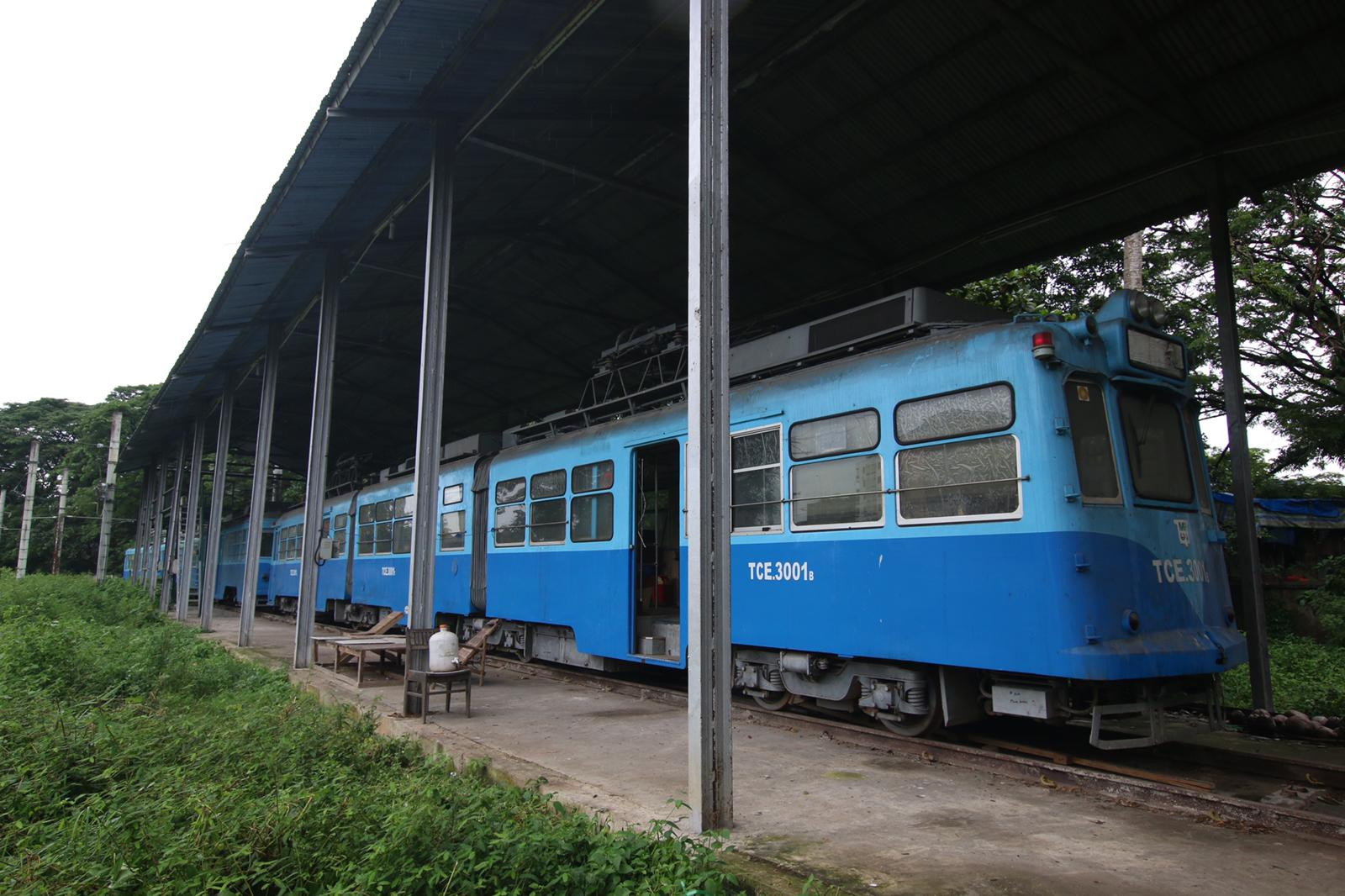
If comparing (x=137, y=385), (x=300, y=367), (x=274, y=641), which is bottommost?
(x=274, y=641)

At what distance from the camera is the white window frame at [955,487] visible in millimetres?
5512

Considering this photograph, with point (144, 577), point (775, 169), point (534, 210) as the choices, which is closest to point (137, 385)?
point (144, 577)

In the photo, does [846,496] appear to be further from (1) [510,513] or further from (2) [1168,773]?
(1) [510,513]

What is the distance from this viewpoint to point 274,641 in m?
15.8

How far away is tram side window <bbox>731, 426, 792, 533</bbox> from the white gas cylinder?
292 centimetres

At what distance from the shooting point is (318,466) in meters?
12.0

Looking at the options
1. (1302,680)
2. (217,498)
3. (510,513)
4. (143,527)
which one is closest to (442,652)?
(510,513)

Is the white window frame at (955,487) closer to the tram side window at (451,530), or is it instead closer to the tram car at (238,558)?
the tram side window at (451,530)

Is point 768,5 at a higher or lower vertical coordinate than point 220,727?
higher

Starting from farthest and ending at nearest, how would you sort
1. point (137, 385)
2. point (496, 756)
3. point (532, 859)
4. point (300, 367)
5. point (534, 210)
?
point (137, 385) < point (300, 367) < point (534, 210) < point (496, 756) < point (532, 859)

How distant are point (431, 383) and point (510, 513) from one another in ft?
10.5

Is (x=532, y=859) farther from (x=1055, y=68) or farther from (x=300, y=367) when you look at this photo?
(x=300, y=367)

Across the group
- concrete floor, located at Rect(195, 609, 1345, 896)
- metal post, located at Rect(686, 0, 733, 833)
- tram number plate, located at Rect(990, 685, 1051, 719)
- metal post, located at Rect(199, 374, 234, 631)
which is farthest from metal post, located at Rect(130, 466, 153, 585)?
tram number plate, located at Rect(990, 685, 1051, 719)

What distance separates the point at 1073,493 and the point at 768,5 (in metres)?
5.29
